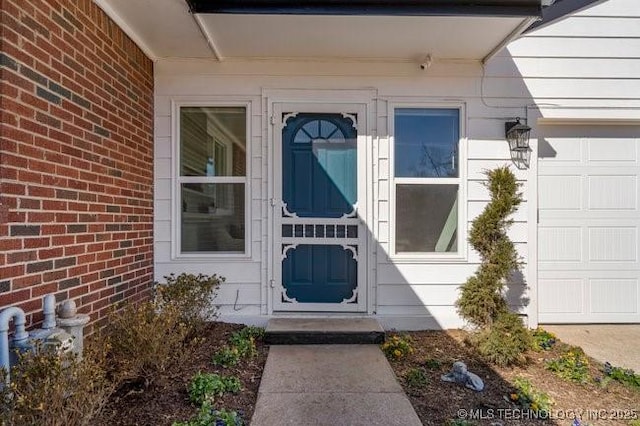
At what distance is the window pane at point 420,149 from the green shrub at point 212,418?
107 inches

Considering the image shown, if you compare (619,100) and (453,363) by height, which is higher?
(619,100)

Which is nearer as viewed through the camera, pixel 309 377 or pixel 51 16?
pixel 51 16

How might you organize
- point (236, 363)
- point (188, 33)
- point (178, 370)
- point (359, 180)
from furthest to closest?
point (359, 180), point (188, 33), point (236, 363), point (178, 370)

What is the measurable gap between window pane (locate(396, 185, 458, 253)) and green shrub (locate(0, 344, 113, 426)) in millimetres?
2928

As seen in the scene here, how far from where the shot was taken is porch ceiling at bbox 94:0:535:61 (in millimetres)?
3068

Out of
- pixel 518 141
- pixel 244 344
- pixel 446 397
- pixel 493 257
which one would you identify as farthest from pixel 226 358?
pixel 518 141

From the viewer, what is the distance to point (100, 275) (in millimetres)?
2977

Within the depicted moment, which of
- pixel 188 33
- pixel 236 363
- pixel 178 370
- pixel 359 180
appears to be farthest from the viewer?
pixel 359 180

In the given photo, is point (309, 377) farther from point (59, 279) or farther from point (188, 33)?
point (188, 33)

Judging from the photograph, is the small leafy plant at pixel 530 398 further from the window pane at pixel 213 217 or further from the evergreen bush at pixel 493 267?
the window pane at pixel 213 217

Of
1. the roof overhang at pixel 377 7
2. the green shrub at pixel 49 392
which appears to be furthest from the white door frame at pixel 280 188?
the green shrub at pixel 49 392

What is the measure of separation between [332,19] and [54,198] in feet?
7.72

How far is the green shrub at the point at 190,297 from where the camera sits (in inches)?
126

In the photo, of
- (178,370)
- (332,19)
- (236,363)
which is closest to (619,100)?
(332,19)
